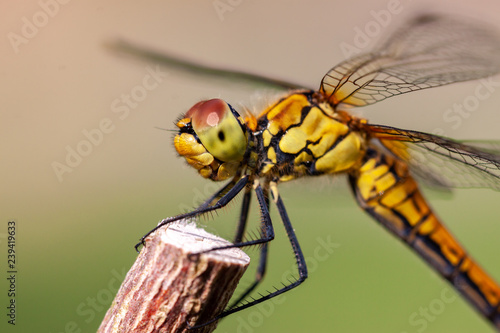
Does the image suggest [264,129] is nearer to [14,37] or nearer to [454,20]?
[454,20]

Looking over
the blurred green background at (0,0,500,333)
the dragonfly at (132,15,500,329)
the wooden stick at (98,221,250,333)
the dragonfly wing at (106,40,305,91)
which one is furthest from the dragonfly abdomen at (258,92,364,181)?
the wooden stick at (98,221,250,333)

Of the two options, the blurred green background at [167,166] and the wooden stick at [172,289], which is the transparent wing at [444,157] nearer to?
the blurred green background at [167,166]

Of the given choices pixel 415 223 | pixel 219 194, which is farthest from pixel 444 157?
pixel 219 194

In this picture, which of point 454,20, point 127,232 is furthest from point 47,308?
point 454,20

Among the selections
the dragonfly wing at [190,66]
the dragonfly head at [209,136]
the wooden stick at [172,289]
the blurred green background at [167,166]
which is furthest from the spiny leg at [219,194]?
the wooden stick at [172,289]

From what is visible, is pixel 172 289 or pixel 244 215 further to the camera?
pixel 244 215

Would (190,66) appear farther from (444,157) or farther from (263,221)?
(444,157)
